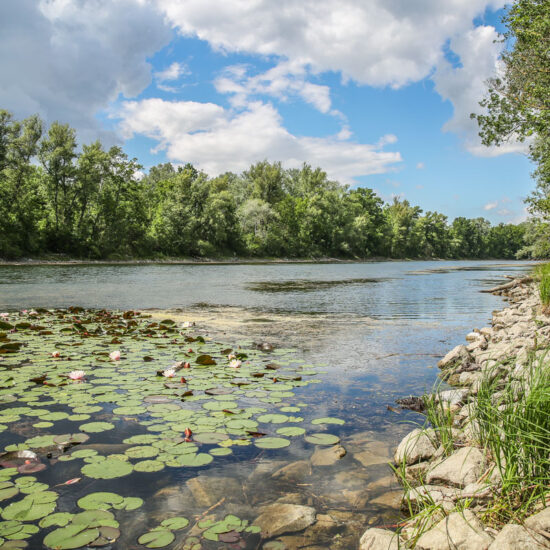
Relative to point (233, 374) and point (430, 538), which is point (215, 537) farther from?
point (233, 374)

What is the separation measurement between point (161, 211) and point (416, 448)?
65.7 metres

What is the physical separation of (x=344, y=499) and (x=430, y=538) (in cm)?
78

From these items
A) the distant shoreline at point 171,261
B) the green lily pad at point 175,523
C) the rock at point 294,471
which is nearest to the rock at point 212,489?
the green lily pad at point 175,523

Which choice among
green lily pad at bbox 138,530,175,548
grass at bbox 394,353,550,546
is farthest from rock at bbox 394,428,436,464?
green lily pad at bbox 138,530,175,548

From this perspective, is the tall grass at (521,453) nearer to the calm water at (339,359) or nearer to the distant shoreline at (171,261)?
the calm water at (339,359)

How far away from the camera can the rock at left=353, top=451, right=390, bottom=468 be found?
3.41m

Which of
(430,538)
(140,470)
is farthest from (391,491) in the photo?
(140,470)

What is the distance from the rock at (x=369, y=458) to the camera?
3408mm

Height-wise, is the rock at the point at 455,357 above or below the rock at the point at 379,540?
above

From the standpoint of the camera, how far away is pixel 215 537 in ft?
7.91

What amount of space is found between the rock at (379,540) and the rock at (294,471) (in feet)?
2.63

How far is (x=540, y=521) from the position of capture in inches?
83.0

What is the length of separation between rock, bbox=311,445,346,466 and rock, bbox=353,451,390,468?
127 mm

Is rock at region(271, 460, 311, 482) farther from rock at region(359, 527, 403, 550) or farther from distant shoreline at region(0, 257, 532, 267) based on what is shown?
distant shoreline at region(0, 257, 532, 267)
